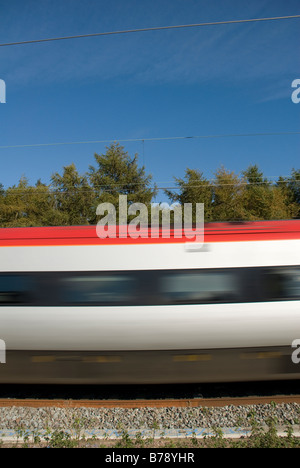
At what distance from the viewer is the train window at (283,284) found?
3.10m

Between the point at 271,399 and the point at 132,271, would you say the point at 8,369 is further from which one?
the point at 271,399

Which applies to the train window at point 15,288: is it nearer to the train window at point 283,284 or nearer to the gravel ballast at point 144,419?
the gravel ballast at point 144,419

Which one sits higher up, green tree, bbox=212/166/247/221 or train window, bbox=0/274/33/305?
green tree, bbox=212/166/247/221

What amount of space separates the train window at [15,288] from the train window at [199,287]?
5.46 feet

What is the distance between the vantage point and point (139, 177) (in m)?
23.6

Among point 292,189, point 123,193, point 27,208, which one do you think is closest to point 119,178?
point 123,193

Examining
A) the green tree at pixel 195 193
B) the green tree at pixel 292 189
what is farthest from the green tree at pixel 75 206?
the green tree at pixel 292 189

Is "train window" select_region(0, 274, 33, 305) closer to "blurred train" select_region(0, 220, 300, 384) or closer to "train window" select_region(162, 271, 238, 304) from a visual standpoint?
"blurred train" select_region(0, 220, 300, 384)

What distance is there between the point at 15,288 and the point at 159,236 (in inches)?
75.0

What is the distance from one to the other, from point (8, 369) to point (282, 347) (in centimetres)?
338

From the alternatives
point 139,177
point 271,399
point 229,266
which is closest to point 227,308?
point 229,266

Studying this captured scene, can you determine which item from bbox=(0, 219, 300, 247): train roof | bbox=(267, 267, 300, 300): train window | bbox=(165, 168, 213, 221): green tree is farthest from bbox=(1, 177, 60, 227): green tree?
bbox=(267, 267, 300, 300): train window

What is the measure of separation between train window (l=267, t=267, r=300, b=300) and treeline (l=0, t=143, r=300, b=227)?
17242 millimetres

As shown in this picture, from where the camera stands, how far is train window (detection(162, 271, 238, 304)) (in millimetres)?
3086
